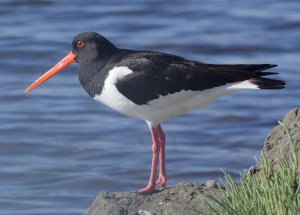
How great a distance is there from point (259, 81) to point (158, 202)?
5.40 feet

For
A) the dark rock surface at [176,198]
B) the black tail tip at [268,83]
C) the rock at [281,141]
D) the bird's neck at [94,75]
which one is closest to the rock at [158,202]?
the dark rock surface at [176,198]

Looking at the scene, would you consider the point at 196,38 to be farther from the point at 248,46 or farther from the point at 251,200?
the point at 251,200

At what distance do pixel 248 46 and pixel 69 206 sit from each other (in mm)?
6275

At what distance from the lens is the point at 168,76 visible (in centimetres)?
902

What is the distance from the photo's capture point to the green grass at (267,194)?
250 inches

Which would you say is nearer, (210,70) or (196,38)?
(210,70)

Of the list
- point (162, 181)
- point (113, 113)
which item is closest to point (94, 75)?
point (162, 181)

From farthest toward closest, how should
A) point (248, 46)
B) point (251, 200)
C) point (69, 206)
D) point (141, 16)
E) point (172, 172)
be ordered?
point (141, 16), point (248, 46), point (172, 172), point (69, 206), point (251, 200)

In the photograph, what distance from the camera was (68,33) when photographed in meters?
17.5

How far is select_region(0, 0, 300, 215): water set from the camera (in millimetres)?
12234

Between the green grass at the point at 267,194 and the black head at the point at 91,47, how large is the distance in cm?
276

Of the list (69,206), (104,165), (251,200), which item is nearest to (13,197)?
(69,206)

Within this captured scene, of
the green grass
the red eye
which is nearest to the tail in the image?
the red eye

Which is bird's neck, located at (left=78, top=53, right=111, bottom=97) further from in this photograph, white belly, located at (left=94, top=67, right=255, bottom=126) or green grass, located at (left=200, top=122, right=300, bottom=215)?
green grass, located at (left=200, top=122, right=300, bottom=215)
